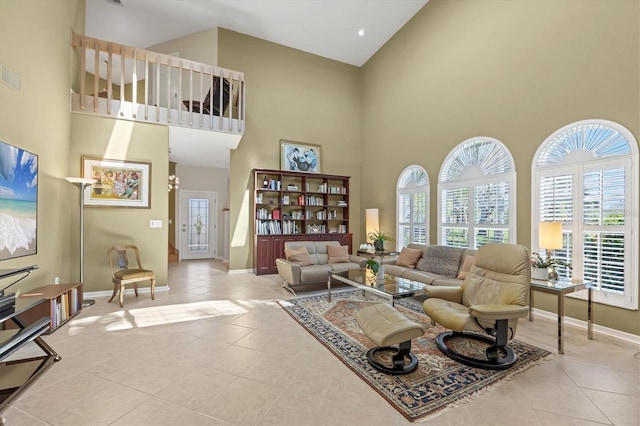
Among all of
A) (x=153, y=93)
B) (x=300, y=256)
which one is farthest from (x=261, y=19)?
(x=300, y=256)

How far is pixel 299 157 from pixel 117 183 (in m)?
3.89

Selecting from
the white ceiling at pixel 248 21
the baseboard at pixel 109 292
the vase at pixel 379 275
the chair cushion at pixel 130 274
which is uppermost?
the white ceiling at pixel 248 21

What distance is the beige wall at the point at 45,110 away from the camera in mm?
2908

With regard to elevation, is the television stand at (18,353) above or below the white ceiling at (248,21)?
below

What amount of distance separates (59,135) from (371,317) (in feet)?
15.5

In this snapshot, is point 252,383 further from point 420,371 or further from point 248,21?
point 248,21

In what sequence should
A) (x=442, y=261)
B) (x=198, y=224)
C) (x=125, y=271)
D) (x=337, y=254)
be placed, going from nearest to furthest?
(x=125, y=271), (x=442, y=261), (x=337, y=254), (x=198, y=224)

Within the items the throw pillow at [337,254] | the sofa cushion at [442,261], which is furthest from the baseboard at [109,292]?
the sofa cushion at [442,261]

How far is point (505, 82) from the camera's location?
173 inches

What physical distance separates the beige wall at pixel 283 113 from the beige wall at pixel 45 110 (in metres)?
2.90

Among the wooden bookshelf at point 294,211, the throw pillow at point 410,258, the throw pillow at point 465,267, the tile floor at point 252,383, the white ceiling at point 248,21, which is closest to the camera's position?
the tile floor at point 252,383

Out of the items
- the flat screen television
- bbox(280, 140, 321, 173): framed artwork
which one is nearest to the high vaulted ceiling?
bbox(280, 140, 321, 173): framed artwork

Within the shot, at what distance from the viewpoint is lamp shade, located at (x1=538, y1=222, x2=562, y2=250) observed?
10.4ft

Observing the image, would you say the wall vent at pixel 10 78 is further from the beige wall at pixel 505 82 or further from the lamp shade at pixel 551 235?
the beige wall at pixel 505 82
